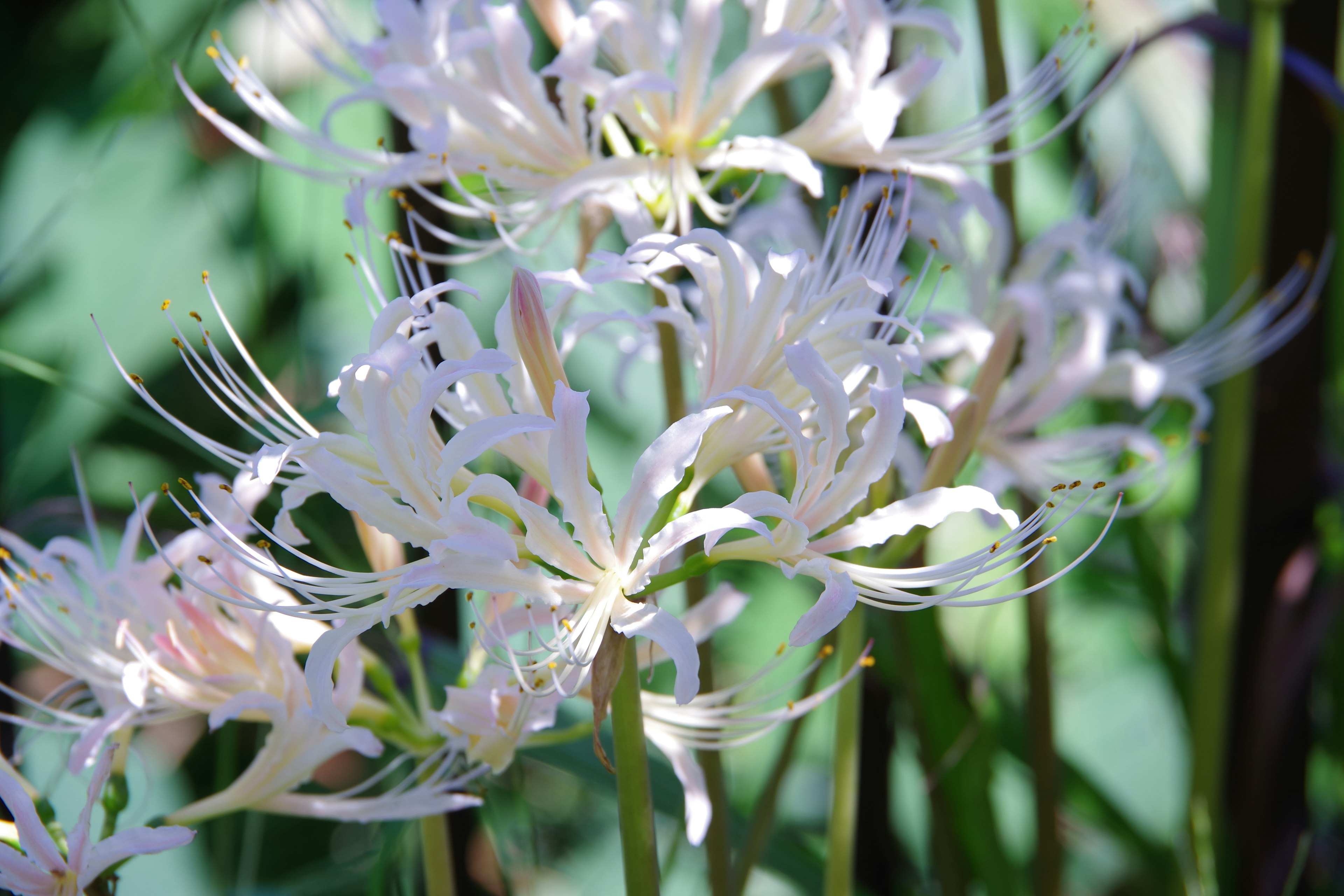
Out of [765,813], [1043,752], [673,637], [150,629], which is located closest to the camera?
[673,637]

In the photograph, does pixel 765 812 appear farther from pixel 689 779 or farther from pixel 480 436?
pixel 480 436

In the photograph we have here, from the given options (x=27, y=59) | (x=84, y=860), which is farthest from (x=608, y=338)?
(x=27, y=59)

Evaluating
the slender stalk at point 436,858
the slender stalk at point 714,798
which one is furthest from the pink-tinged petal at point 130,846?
the slender stalk at point 714,798

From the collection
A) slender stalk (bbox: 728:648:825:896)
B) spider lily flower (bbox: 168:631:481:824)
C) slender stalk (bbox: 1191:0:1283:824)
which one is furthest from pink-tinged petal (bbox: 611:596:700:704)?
slender stalk (bbox: 1191:0:1283:824)

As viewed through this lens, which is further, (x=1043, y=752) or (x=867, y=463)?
(x=1043, y=752)

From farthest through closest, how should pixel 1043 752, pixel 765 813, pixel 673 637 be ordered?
1. pixel 1043 752
2. pixel 765 813
3. pixel 673 637

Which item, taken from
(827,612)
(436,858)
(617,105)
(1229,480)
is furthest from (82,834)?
(1229,480)

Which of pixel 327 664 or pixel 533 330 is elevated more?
pixel 533 330
